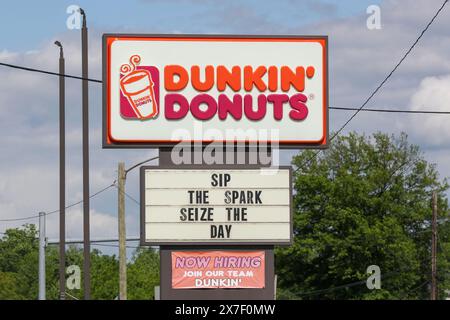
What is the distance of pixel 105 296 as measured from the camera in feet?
270

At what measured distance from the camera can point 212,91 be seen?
22.7 metres

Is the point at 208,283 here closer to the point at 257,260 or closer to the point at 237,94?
the point at 257,260

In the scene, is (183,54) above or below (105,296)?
above

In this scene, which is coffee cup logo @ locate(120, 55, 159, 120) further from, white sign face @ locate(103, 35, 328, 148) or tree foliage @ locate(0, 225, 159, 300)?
tree foliage @ locate(0, 225, 159, 300)

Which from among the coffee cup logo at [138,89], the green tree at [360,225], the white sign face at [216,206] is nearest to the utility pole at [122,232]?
the white sign face at [216,206]

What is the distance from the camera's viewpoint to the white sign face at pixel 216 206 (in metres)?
22.4

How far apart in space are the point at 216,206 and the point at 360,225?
5781 centimetres

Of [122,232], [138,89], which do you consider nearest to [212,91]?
[138,89]

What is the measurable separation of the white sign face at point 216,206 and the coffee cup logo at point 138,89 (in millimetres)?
1196

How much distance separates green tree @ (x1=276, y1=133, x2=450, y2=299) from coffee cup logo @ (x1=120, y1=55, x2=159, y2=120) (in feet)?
188

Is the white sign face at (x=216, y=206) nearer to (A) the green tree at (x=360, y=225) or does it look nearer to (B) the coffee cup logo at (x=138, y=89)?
(B) the coffee cup logo at (x=138, y=89)

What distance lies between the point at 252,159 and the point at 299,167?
6259 cm

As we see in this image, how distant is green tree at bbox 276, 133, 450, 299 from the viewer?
79.6 meters

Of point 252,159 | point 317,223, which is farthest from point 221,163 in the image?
point 317,223
